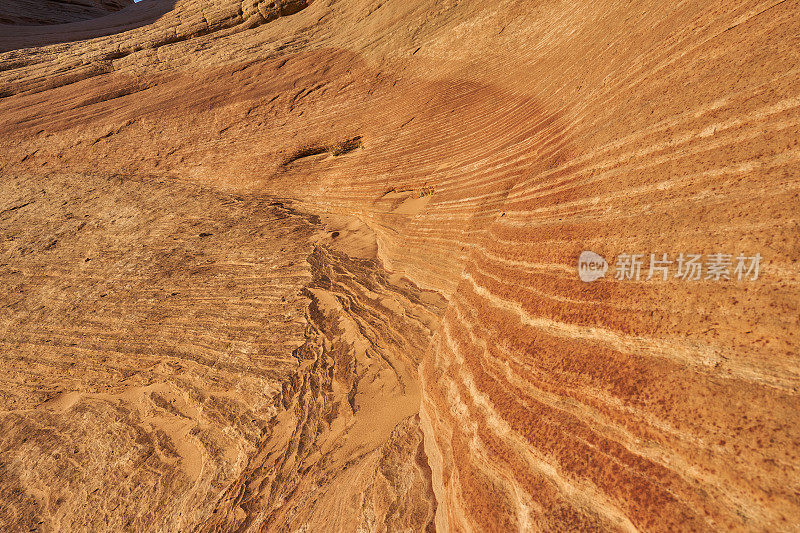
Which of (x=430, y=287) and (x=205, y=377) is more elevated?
(x=430, y=287)

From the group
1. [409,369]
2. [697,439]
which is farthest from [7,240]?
[697,439]

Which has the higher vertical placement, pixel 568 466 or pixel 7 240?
pixel 568 466

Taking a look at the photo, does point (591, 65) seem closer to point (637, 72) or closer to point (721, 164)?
point (637, 72)

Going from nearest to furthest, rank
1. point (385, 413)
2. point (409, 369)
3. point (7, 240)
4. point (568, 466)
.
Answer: point (568, 466), point (385, 413), point (409, 369), point (7, 240)

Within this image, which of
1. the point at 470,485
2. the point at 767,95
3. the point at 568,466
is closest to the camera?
the point at 568,466

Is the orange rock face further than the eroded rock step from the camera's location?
No

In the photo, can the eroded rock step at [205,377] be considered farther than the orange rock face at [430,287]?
Yes

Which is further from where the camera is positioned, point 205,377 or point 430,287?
point 430,287

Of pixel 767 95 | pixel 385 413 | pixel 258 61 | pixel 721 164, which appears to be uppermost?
pixel 258 61
